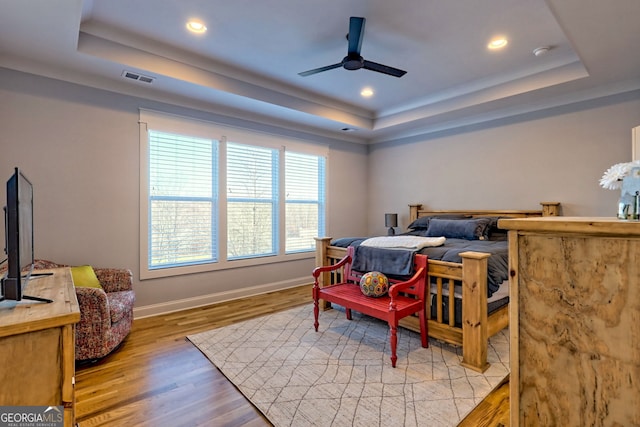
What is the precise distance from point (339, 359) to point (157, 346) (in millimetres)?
1636

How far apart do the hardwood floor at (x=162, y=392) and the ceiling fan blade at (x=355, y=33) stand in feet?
9.30

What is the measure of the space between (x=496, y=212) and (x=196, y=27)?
417 cm

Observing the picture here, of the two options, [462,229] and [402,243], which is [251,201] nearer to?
[402,243]

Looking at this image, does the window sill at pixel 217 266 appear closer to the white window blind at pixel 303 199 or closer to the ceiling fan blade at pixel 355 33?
the white window blind at pixel 303 199

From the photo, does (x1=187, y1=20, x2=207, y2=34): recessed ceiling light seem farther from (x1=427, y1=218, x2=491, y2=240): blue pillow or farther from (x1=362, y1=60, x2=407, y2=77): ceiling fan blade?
(x1=427, y1=218, x2=491, y2=240): blue pillow

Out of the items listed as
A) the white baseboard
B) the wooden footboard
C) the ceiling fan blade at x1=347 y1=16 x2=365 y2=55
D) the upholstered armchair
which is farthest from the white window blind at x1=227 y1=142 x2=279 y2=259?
the wooden footboard

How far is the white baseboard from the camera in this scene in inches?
142

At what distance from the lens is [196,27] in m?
2.79

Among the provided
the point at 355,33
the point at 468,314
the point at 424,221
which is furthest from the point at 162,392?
the point at 424,221

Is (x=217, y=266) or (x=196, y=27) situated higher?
(x=196, y=27)

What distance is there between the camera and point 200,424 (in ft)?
6.00

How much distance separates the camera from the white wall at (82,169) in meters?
2.96

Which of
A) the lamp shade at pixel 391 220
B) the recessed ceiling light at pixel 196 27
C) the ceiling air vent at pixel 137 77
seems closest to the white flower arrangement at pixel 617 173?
the recessed ceiling light at pixel 196 27

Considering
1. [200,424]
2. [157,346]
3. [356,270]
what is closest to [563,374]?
[200,424]
